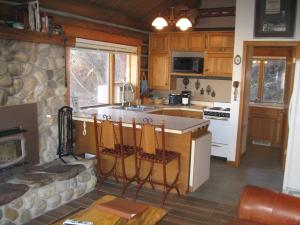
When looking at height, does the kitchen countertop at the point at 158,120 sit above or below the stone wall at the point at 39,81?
below

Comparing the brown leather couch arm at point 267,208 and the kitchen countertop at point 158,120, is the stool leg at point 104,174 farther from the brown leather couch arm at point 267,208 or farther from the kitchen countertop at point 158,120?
the brown leather couch arm at point 267,208

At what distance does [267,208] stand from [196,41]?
4.24 metres

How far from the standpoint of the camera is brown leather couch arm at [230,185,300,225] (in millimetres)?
2492

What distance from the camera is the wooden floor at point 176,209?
3.49m

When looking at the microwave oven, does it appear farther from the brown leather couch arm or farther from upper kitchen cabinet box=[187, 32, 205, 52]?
the brown leather couch arm

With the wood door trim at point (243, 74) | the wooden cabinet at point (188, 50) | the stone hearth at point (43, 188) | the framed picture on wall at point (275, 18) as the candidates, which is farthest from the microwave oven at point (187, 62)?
the stone hearth at point (43, 188)

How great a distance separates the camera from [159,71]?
670 centimetres

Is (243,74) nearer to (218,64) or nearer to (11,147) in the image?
(218,64)

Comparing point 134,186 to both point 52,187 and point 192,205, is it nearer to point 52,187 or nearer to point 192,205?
point 192,205

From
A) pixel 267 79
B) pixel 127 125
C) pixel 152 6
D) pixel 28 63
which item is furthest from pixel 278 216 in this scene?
pixel 267 79

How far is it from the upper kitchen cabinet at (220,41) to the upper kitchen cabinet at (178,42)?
0.50 m

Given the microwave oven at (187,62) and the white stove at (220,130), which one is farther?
the microwave oven at (187,62)

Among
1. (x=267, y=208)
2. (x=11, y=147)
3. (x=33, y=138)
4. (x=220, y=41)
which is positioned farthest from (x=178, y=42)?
(x=267, y=208)

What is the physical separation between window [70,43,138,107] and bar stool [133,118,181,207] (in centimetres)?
149
